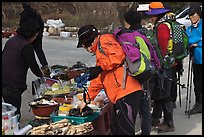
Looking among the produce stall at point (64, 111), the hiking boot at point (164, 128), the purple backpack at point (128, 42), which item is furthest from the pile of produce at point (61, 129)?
the hiking boot at point (164, 128)

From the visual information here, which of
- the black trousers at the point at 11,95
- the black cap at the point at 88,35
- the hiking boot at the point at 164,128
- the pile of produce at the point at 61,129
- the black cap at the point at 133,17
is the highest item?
the black cap at the point at 133,17

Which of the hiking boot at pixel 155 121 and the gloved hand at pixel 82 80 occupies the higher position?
the gloved hand at pixel 82 80

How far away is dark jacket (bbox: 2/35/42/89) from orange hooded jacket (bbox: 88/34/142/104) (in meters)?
0.94

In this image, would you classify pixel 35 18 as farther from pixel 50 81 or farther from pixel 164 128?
pixel 164 128

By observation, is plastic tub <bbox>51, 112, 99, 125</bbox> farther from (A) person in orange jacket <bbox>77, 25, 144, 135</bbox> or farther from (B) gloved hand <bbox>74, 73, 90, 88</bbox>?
(B) gloved hand <bbox>74, 73, 90, 88</bbox>

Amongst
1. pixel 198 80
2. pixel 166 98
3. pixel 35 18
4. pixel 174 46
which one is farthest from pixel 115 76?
pixel 198 80

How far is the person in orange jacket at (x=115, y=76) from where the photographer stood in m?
4.05

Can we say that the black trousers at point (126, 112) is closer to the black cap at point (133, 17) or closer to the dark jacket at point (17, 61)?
the dark jacket at point (17, 61)

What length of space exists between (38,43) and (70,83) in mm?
1838

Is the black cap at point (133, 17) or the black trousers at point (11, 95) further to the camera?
the black cap at point (133, 17)

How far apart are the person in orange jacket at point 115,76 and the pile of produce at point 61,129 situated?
395 mm

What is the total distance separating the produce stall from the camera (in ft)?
13.5

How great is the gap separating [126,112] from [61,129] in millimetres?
715

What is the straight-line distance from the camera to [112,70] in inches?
164
